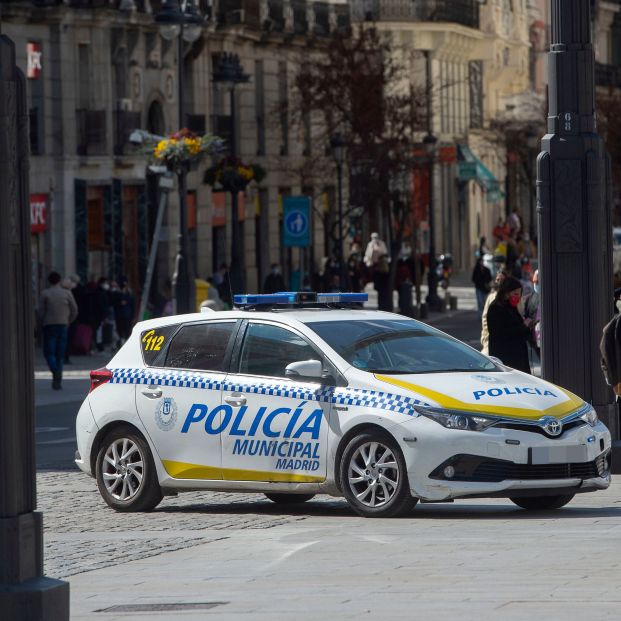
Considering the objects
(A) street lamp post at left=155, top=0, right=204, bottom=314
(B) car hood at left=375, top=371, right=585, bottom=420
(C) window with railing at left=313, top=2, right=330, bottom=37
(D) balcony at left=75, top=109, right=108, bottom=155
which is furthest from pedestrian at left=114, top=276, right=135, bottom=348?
(B) car hood at left=375, top=371, right=585, bottom=420

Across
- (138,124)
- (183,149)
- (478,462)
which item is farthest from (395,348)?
(138,124)

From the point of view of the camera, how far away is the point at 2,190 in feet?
30.5

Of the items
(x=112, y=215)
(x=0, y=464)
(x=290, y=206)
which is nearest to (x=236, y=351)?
(x=0, y=464)

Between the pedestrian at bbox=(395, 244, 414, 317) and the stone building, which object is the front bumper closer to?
the pedestrian at bbox=(395, 244, 414, 317)

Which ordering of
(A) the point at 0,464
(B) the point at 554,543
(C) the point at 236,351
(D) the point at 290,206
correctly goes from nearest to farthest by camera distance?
(A) the point at 0,464
(B) the point at 554,543
(C) the point at 236,351
(D) the point at 290,206

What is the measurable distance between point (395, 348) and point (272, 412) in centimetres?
91

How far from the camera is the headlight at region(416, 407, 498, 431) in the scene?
14.3m

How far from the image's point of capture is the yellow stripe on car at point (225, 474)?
15.0 meters

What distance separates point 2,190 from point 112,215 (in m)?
42.1

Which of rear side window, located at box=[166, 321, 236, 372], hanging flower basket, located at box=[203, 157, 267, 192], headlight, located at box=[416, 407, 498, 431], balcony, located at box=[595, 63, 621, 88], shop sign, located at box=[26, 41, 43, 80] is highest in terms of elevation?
balcony, located at box=[595, 63, 621, 88]

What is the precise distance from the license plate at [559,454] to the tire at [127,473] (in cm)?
281

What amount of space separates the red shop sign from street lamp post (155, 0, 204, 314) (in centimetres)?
682

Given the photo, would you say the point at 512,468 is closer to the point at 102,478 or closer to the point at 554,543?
the point at 554,543

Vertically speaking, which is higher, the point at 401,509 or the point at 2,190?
the point at 2,190
